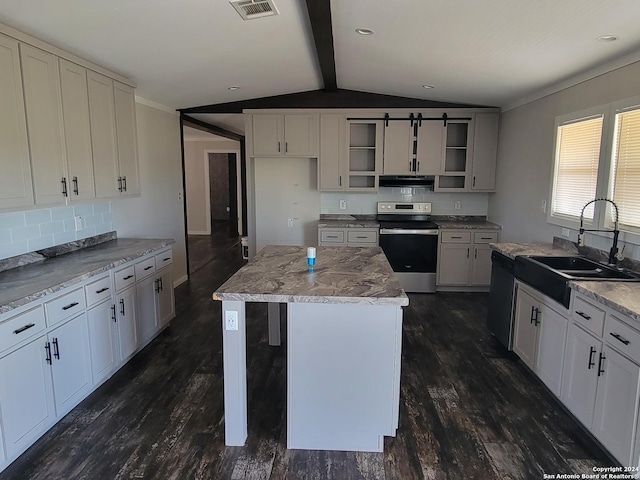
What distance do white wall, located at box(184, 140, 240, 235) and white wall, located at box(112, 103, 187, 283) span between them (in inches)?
167

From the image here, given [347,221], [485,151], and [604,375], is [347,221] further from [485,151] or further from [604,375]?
[604,375]

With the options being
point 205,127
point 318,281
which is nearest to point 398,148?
point 205,127

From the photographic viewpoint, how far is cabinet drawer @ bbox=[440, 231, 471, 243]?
205 inches

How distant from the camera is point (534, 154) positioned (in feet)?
14.1

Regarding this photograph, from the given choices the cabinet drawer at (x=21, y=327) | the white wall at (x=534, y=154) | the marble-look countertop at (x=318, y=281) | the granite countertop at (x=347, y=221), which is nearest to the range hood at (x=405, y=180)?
the granite countertop at (x=347, y=221)

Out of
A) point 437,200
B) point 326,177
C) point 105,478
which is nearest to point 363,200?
point 326,177

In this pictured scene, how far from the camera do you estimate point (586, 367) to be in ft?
7.84

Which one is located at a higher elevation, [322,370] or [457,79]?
[457,79]

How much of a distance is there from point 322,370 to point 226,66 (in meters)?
2.97

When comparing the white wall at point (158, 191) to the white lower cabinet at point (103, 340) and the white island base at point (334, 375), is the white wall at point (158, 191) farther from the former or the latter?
the white island base at point (334, 375)

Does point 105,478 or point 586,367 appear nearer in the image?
point 105,478

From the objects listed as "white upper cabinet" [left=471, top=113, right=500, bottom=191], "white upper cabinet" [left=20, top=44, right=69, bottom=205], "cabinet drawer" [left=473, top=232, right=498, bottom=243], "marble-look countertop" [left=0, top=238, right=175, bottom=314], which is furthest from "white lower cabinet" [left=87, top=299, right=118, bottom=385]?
"white upper cabinet" [left=471, top=113, right=500, bottom=191]

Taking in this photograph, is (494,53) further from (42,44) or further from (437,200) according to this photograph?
(42,44)

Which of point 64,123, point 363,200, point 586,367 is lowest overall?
point 586,367
